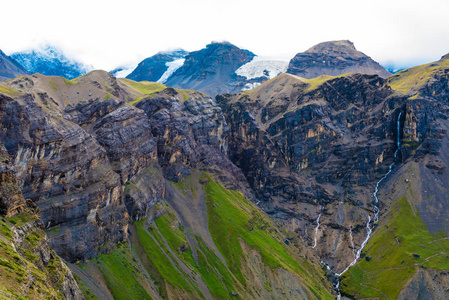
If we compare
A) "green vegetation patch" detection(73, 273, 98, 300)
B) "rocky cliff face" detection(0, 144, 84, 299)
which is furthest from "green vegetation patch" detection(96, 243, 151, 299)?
"rocky cliff face" detection(0, 144, 84, 299)

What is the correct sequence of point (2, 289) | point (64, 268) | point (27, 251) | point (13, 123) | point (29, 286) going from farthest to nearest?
point (13, 123)
point (64, 268)
point (27, 251)
point (29, 286)
point (2, 289)

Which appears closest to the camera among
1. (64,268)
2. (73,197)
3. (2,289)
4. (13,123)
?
(2,289)

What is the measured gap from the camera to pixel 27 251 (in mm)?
81938

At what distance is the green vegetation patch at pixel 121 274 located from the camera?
545ft

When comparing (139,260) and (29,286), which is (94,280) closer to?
(139,260)

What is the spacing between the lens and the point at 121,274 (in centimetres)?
17600

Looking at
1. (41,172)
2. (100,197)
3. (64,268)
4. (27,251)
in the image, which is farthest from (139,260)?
(27,251)

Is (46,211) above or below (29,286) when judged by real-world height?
below

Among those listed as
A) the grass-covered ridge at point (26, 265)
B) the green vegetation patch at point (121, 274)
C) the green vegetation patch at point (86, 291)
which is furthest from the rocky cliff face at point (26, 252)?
the green vegetation patch at point (121, 274)

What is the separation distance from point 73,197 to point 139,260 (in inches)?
2220

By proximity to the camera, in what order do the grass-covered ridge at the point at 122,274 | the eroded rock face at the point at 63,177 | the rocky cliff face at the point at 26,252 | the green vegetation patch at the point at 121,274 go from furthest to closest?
the grass-covered ridge at the point at 122,274 < the green vegetation patch at the point at 121,274 < the eroded rock face at the point at 63,177 < the rocky cliff face at the point at 26,252

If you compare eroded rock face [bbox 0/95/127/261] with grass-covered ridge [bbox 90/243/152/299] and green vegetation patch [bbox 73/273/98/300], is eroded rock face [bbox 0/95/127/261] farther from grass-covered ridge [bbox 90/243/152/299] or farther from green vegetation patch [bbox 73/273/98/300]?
green vegetation patch [bbox 73/273/98/300]

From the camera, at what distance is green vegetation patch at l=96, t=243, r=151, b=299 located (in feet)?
545

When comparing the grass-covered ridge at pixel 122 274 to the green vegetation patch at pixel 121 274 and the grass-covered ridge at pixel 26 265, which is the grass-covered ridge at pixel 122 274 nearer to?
the green vegetation patch at pixel 121 274
